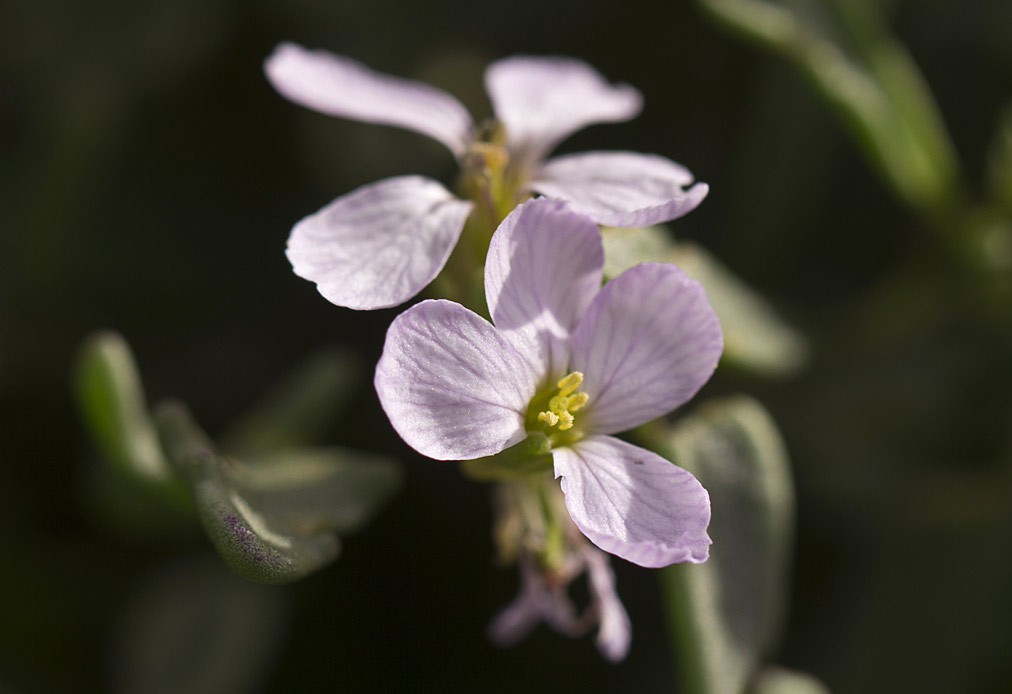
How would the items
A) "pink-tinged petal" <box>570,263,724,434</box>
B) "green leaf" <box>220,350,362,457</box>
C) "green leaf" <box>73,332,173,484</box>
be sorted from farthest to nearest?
"green leaf" <box>220,350,362,457</box>
"green leaf" <box>73,332,173,484</box>
"pink-tinged petal" <box>570,263,724,434</box>

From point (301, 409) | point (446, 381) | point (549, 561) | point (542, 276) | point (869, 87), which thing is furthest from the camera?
point (869, 87)

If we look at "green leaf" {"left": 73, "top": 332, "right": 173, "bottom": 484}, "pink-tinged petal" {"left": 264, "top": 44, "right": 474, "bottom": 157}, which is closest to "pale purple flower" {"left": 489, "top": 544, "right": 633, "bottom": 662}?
"green leaf" {"left": 73, "top": 332, "right": 173, "bottom": 484}

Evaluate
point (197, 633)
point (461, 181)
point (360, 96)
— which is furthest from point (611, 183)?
point (197, 633)

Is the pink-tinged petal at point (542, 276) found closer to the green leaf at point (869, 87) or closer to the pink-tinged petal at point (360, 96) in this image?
the pink-tinged petal at point (360, 96)

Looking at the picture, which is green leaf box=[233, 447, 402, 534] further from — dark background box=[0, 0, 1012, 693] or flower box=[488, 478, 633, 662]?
dark background box=[0, 0, 1012, 693]

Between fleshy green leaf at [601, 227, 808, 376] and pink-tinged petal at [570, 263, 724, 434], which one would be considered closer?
pink-tinged petal at [570, 263, 724, 434]

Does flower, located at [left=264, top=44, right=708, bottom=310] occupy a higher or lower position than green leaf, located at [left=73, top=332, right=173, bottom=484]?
higher

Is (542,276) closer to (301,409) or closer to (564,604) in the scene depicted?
(564,604)

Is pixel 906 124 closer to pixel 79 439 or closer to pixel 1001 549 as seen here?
pixel 1001 549
